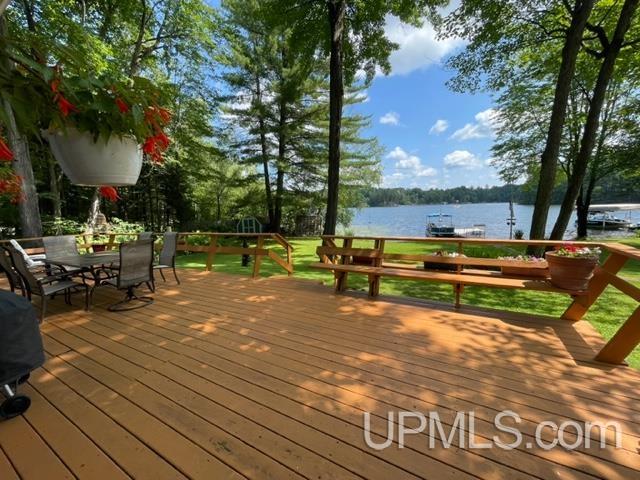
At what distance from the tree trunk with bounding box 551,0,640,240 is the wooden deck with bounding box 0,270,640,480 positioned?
4820mm

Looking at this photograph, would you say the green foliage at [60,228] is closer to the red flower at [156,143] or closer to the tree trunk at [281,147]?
the tree trunk at [281,147]

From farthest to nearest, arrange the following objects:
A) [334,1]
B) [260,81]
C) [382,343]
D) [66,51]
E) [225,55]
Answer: [260,81], [225,55], [334,1], [382,343], [66,51]

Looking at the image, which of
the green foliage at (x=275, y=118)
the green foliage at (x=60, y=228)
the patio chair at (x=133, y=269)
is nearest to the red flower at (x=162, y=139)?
the patio chair at (x=133, y=269)

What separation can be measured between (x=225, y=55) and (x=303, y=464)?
12726mm

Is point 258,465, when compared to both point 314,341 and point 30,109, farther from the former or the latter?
point 30,109

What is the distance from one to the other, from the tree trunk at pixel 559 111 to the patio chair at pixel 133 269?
6.65 m

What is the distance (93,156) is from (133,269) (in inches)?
116

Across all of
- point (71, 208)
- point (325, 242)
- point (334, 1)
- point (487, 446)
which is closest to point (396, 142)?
point (334, 1)

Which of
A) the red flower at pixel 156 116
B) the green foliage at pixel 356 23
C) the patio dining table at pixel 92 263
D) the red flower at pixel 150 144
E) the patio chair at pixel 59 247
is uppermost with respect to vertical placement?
the green foliage at pixel 356 23

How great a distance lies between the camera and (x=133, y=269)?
378 centimetres

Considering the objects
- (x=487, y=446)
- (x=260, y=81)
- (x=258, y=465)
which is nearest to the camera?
(x=258, y=465)

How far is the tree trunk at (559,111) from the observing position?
551 centimetres

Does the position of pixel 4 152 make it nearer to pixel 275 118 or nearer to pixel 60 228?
pixel 60 228

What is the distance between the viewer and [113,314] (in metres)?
3.60
